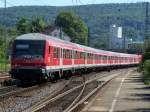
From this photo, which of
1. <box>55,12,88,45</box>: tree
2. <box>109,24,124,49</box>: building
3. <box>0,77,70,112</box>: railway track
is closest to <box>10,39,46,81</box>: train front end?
<box>0,77,70,112</box>: railway track

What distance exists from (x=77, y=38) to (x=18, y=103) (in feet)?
412

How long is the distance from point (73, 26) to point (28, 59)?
115374mm

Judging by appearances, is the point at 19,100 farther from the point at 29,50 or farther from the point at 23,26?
the point at 23,26

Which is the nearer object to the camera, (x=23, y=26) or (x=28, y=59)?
(x=28, y=59)

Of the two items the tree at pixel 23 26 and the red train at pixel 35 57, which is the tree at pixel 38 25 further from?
the red train at pixel 35 57

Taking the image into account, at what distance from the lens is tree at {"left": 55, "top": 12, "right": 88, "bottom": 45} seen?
145m

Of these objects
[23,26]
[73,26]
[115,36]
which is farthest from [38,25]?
[115,36]

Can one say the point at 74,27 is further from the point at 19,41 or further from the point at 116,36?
the point at 19,41

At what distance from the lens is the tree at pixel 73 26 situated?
145 m

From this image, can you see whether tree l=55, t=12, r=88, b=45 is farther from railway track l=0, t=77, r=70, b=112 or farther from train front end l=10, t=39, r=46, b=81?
railway track l=0, t=77, r=70, b=112

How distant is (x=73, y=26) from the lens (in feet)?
484

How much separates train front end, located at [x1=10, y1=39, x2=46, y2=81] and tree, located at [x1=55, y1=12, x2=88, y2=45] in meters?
112

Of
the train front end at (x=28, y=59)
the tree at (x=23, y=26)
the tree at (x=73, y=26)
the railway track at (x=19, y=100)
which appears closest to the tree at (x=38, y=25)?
the tree at (x=23, y=26)

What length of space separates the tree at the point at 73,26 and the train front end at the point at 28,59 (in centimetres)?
11158
